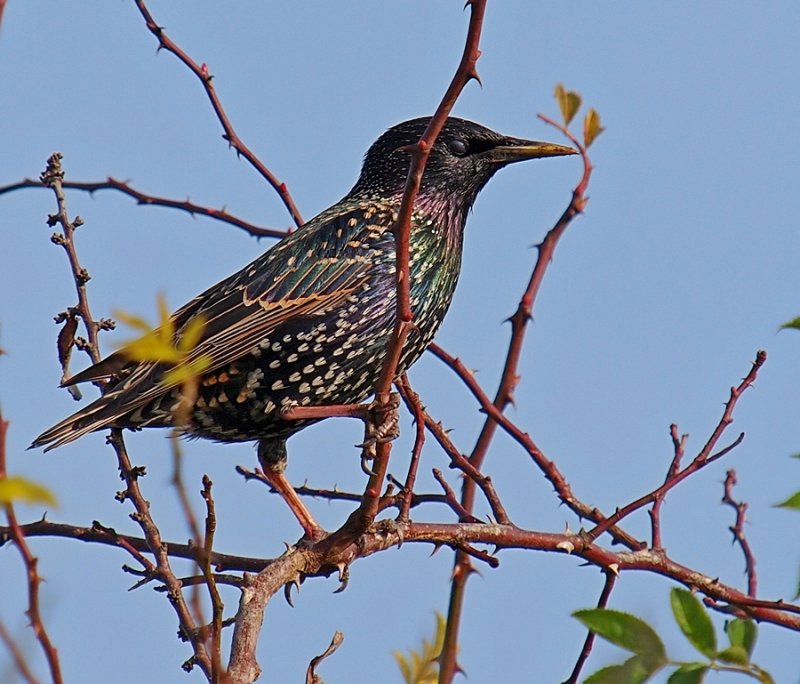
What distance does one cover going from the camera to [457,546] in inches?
139

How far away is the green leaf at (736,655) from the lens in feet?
5.72

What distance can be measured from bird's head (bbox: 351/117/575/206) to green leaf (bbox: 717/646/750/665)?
334 cm

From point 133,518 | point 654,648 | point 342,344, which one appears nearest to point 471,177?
point 342,344

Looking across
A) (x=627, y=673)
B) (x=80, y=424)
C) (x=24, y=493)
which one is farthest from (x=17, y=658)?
(x=80, y=424)

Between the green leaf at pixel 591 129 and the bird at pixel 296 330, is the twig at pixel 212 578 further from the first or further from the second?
the green leaf at pixel 591 129

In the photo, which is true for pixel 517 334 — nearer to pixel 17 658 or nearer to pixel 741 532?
pixel 741 532

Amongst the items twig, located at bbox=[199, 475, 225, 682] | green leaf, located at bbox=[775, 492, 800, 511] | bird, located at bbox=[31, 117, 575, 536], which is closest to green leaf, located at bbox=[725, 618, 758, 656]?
green leaf, located at bbox=[775, 492, 800, 511]

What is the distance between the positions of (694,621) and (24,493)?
1.00 m

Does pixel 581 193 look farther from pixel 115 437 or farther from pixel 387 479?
pixel 115 437

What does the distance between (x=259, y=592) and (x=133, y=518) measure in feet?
1.22

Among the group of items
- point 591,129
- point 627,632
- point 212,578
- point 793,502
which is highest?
point 591,129

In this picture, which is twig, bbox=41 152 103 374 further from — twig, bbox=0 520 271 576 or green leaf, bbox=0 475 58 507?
green leaf, bbox=0 475 58 507

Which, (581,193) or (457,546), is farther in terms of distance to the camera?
(581,193)

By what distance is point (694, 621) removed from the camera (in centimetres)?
186
